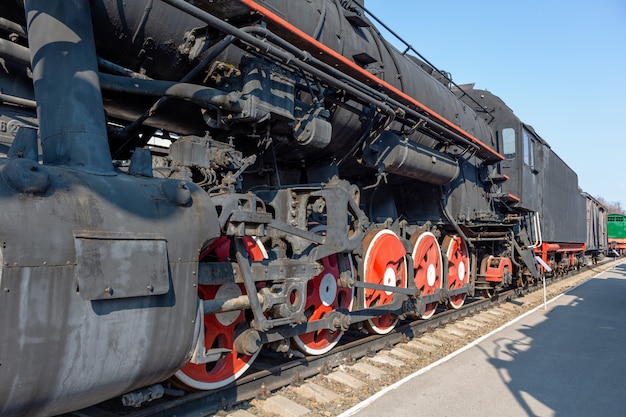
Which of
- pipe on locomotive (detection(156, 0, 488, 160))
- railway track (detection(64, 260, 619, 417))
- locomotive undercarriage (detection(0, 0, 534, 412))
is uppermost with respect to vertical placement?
pipe on locomotive (detection(156, 0, 488, 160))

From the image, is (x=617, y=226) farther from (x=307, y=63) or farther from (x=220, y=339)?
(x=220, y=339)

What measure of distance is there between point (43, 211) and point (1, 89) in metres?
1.29

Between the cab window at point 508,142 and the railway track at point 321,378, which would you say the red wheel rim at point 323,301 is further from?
the cab window at point 508,142

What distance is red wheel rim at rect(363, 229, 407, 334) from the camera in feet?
16.7

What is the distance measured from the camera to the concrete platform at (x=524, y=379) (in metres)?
3.78

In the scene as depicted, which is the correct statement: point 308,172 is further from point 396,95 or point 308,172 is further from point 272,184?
point 396,95

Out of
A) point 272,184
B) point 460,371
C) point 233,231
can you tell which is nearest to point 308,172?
point 272,184

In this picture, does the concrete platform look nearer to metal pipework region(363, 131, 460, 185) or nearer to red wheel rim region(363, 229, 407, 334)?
red wheel rim region(363, 229, 407, 334)

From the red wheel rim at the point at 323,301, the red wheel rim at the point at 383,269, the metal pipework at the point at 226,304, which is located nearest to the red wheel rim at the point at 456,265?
the red wheel rim at the point at 383,269

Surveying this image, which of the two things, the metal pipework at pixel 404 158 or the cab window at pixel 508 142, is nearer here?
the metal pipework at pixel 404 158

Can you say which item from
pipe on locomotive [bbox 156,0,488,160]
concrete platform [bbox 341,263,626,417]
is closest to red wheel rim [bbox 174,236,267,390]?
concrete platform [bbox 341,263,626,417]

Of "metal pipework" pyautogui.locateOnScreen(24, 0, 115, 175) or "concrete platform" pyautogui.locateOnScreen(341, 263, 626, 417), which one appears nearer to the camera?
"metal pipework" pyautogui.locateOnScreen(24, 0, 115, 175)

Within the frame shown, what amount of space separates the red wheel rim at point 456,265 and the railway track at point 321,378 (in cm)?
63

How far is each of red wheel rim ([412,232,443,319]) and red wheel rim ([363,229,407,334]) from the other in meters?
0.51
